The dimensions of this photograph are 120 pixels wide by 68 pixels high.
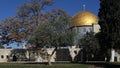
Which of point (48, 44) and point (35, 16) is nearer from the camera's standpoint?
point (48, 44)

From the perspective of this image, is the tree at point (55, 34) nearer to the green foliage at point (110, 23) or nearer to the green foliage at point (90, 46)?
the green foliage at point (110, 23)

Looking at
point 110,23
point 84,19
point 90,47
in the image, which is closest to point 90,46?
point 90,47

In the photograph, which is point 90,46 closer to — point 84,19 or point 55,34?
point 84,19

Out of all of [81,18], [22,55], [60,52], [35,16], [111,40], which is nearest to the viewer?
[111,40]

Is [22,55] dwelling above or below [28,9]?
below

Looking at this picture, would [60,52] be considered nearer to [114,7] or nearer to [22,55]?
[22,55]

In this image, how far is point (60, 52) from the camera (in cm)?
9025

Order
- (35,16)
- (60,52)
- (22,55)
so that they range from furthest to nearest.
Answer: (60,52), (22,55), (35,16)

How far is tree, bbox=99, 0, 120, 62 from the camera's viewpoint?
42812 mm

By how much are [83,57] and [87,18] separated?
18701 millimetres

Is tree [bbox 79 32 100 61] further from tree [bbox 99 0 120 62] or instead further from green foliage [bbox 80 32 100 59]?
tree [bbox 99 0 120 62]

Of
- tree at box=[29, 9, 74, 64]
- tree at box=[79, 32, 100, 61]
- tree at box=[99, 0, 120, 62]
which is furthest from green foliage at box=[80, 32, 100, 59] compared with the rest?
tree at box=[99, 0, 120, 62]

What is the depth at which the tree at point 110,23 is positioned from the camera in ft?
140

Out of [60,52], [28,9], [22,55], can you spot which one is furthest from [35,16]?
Result: [60,52]
